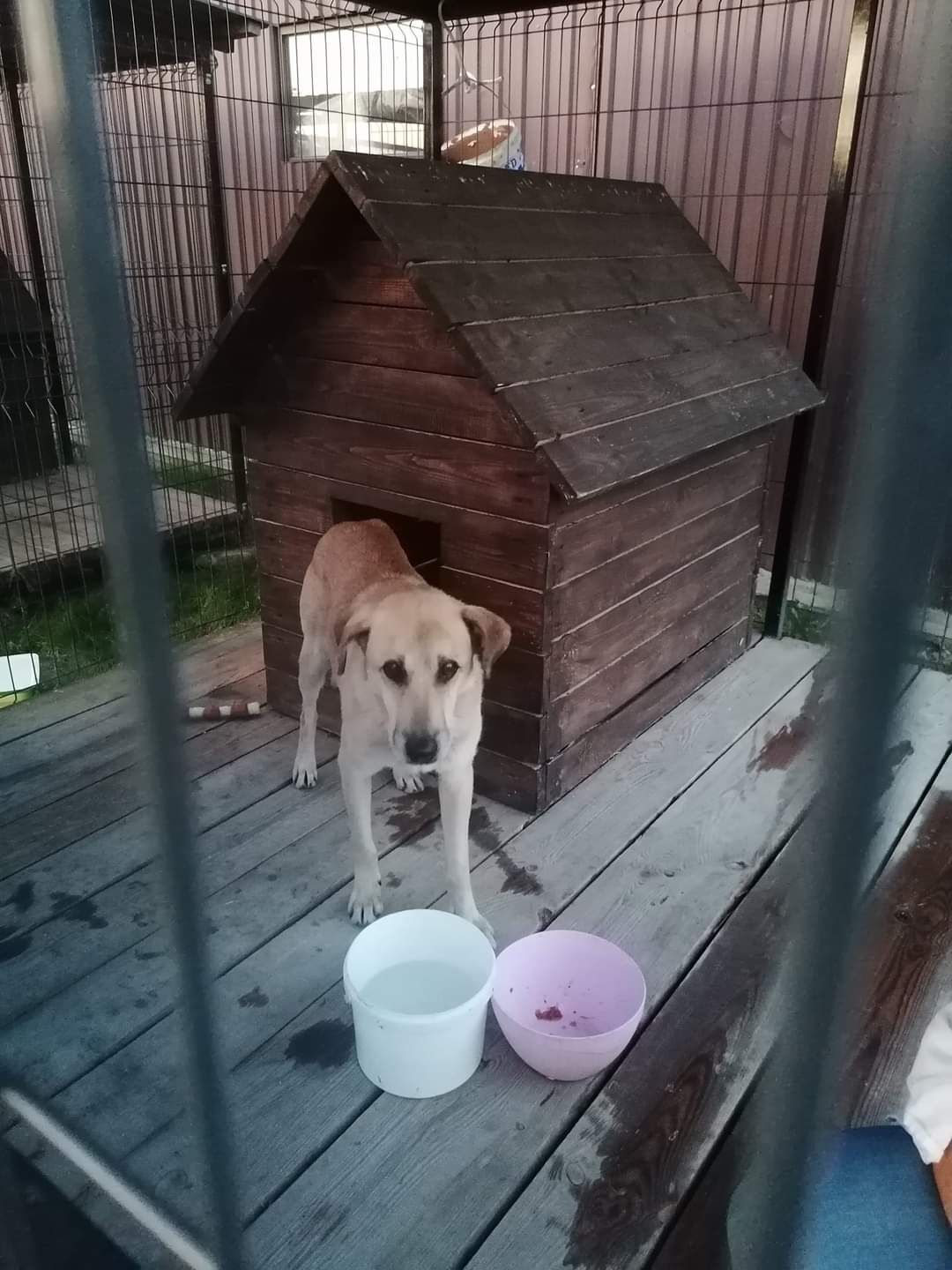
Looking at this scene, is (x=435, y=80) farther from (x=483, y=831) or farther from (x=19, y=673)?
(x=483, y=831)

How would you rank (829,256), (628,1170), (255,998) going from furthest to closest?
(829,256) → (255,998) → (628,1170)

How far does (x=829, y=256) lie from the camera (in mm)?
3223

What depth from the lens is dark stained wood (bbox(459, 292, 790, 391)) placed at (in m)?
2.21

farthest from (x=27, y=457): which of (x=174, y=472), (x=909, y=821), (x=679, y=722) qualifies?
(x=909, y=821)

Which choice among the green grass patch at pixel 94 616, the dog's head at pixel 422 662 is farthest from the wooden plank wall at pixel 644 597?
the green grass patch at pixel 94 616

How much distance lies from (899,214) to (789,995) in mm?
399

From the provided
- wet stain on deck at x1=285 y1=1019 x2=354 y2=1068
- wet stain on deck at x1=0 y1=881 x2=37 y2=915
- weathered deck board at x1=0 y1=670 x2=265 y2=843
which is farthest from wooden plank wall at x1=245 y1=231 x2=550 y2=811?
wet stain on deck at x1=0 y1=881 x2=37 y2=915

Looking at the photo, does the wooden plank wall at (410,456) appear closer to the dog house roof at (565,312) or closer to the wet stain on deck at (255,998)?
the dog house roof at (565,312)

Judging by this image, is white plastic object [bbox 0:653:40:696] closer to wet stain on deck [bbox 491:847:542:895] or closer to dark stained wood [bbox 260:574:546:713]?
dark stained wood [bbox 260:574:546:713]

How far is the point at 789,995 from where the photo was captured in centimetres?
53

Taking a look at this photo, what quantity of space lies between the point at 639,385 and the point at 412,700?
1140 millimetres

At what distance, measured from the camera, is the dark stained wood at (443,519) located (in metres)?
2.44

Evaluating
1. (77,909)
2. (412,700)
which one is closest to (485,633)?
(412,700)

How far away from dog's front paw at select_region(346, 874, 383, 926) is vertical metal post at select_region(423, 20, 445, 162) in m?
2.96
